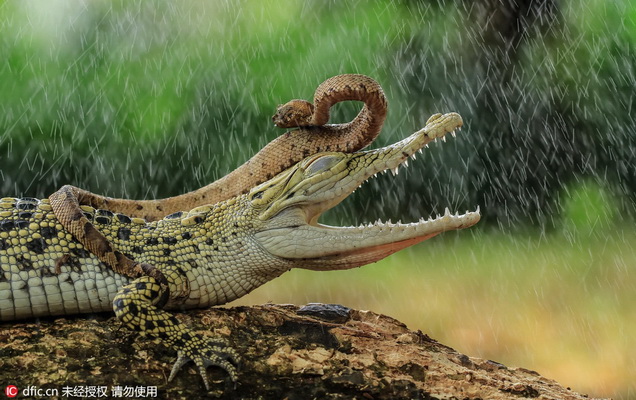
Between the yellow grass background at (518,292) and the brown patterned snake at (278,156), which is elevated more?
the brown patterned snake at (278,156)

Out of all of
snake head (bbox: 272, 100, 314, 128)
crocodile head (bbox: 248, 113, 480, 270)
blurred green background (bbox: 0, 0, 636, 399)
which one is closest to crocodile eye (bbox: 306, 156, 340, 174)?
crocodile head (bbox: 248, 113, 480, 270)

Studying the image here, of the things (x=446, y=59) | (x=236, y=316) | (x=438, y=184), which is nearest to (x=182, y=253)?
(x=236, y=316)

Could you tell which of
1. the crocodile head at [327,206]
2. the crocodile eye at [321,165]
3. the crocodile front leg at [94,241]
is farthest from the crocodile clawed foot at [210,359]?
the crocodile eye at [321,165]

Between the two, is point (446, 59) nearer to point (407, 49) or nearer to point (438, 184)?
point (407, 49)

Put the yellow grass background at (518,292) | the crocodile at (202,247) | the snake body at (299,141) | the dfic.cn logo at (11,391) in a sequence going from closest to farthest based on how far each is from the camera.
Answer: the dfic.cn logo at (11,391), the crocodile at (202,247), the snake body at (299,141), the yellow grass background at (518,292)

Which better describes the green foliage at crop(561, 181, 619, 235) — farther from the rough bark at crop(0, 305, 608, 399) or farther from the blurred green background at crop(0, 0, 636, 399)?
the rough bark at crop(0, 305, 608, 399)

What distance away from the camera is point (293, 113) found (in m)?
4.19

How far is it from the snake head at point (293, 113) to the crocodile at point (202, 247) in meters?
0.27

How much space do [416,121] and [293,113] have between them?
4.33m

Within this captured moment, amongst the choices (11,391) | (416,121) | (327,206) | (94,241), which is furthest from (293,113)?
(416,121)

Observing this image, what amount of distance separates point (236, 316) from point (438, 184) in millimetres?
4870

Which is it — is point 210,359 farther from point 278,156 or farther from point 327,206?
point 278,156

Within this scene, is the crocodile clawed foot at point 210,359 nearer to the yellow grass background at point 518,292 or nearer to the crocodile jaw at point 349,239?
the crocodile jaw at point 349,239

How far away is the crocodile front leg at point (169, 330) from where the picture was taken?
11.5 feet
